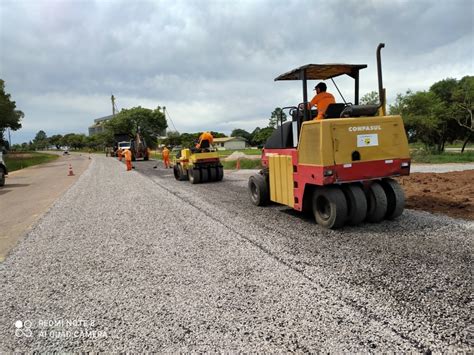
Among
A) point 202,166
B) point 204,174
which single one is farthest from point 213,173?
point 202,166

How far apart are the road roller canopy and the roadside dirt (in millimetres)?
3120

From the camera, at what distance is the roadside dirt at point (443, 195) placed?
6.69 meters

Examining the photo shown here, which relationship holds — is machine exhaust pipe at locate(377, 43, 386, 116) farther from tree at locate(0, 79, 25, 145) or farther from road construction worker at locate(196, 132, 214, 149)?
tree at locate(0, 79, 25, 145)

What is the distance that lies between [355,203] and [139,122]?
59.6 meters

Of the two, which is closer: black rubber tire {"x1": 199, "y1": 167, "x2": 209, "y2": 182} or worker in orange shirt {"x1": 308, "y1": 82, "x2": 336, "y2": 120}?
worker in orange shirt {"x1": 308, "y1": 82, "x2": 336, "y2": 120}

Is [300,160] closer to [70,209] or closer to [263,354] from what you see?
[263,354]

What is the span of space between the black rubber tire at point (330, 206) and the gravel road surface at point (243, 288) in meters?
0.23

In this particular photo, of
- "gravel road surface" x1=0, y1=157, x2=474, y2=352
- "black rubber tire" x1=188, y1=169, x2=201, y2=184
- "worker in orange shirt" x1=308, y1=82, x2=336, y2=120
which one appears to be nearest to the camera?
"gravel road surface" x1=0, y1=157, x2=474, y2=352

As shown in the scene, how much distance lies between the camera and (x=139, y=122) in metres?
61.0

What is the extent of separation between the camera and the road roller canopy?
6438mm

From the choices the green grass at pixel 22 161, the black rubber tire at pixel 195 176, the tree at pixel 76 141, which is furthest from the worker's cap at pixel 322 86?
the tree at pixel 76 141

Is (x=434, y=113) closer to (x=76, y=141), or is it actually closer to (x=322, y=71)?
(x=322, y=71)

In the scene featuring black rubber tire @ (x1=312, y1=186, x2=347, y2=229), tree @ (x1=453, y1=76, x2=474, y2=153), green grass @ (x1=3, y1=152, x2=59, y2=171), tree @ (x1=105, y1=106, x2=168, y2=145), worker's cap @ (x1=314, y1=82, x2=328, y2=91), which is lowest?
black rubber tire @ (x1=312, y1=186, x2=347, y2=229)

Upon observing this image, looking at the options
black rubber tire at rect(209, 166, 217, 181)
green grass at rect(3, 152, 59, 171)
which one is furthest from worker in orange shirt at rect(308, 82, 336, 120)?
green grass at rect(3, 152, 59, 171)
